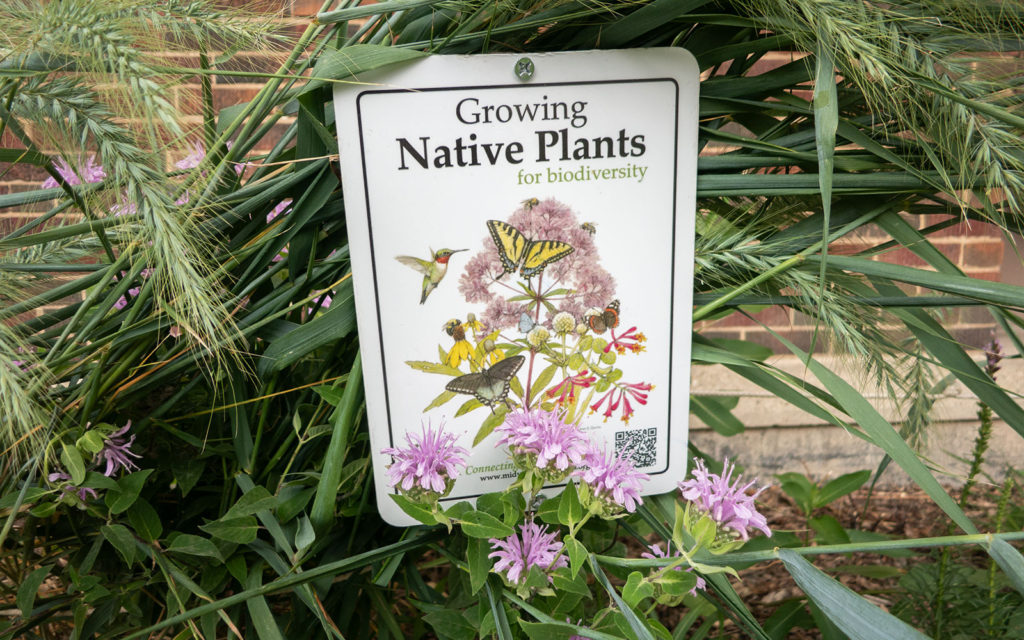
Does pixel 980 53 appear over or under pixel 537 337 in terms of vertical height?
over

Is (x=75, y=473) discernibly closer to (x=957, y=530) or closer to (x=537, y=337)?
(x=537, y=337)

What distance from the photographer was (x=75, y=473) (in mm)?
507

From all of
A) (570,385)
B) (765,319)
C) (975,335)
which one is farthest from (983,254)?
(570,385)

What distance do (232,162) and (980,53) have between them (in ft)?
1.87

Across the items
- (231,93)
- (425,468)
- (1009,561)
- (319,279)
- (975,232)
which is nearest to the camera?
(1009,561)

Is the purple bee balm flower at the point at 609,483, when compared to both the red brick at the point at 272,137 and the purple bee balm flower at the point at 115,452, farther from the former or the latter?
the red brick at the point at 272,137

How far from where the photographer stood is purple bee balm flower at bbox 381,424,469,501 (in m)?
0.50

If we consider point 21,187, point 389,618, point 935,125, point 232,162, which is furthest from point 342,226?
point 21,187

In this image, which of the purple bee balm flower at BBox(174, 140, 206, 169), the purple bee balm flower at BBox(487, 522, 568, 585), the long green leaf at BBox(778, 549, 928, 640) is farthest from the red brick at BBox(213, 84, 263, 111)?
the long green leaf at BBox(778, 549, 928, 640)

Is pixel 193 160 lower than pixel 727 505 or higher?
higher

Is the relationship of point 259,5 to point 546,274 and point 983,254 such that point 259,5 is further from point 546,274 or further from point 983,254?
point 983,254

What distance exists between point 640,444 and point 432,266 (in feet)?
0.80

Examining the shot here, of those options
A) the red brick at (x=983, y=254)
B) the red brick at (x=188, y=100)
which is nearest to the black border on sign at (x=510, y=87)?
the red brick at (x=188, y=100)

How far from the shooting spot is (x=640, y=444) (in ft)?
2.10
